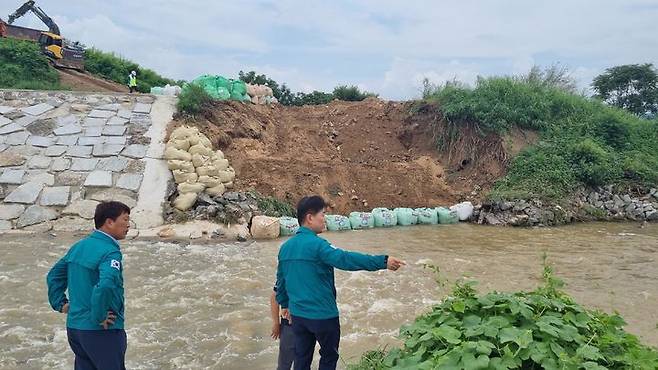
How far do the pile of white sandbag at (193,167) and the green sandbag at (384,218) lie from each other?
315 centimetres

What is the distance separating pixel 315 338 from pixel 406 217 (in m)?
8.30

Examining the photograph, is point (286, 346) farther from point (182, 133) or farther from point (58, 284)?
point (182, 133)

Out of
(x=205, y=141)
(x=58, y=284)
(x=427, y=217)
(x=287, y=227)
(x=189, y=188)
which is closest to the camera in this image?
(x=58, y=284)

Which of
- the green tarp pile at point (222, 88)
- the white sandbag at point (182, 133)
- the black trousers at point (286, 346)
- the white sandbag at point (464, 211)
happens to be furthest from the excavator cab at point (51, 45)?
the black trousers at point (286, 346)

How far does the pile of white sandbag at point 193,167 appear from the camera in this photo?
10.3 m

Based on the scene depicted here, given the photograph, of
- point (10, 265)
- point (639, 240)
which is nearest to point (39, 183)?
point (10, 265)

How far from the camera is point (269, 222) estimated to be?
970 centimetres

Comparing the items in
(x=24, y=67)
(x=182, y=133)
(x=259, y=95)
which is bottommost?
(x=182, y=133)

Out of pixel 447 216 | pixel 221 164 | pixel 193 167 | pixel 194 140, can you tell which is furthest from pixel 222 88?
pixel 447 216

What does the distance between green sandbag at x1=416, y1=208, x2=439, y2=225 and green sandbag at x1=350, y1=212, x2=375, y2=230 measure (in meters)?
1.18

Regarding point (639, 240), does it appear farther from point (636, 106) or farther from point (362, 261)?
point (636, 106)

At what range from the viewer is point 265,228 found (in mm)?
9617

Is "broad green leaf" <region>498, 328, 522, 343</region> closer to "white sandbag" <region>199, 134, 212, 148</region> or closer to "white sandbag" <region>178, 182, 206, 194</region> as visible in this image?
"white sandbag" <region>178, 182, 206, 194</region>

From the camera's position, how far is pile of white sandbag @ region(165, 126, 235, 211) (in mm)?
10328
